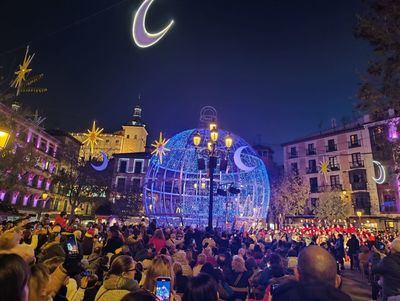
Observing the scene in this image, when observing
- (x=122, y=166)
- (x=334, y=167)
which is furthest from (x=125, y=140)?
(x=334, y=167)

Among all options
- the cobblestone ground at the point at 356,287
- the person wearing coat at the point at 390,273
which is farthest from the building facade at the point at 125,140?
the person wearing coat at the point at 390,273

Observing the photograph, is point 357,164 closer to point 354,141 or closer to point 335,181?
point 354,141

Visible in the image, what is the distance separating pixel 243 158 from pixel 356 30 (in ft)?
35.3

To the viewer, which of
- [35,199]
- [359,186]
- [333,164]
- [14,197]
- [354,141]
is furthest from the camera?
[35,199]

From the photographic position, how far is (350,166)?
40.4 metres

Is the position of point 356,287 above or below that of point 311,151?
below

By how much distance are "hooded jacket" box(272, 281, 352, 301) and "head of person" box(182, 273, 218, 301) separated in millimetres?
981

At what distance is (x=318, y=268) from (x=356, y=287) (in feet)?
36.0

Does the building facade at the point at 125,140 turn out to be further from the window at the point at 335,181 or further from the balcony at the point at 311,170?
the window at the point at 335,181

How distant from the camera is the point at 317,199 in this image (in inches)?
1674

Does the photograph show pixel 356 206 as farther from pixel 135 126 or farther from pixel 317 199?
pixel 135 126

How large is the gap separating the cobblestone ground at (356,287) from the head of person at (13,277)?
1039 centimetres

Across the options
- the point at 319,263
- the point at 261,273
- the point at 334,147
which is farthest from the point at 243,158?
the point at 334,147

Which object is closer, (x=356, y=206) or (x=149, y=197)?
(x=149, y=197)
